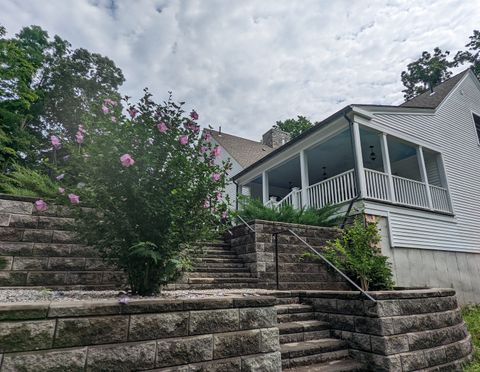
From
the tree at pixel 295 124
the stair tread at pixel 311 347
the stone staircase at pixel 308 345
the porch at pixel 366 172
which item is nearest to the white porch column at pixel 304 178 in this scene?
the porch at pixel 366 172

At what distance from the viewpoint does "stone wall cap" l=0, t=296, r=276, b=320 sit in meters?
1.65

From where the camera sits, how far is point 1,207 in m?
3.62

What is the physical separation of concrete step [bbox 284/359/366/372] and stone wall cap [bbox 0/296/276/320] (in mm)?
848

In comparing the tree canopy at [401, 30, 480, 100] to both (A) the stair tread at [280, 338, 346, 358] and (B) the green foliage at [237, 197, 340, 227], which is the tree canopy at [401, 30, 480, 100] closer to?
(B) the green foliage at [237, 197, 340, 227]

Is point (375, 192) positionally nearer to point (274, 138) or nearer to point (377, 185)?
point (377, 185)

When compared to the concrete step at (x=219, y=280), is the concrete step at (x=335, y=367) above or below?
below

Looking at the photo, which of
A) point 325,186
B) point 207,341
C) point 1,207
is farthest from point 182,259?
point 325,186

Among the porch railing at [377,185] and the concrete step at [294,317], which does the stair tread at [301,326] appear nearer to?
the concrete step at [294,317]

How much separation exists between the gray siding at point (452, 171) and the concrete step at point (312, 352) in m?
3.93

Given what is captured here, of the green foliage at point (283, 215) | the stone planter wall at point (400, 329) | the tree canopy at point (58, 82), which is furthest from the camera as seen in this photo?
the tree canopy at point (58, 82)

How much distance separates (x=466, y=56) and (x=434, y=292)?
23239 millimetres

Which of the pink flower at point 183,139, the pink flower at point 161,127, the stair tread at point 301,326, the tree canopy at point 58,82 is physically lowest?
the stair tread at point 301,326

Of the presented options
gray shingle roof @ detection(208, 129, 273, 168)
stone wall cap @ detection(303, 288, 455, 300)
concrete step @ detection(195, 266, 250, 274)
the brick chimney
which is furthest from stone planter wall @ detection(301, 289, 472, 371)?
the brick chimney

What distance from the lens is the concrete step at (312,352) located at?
2.73 m
